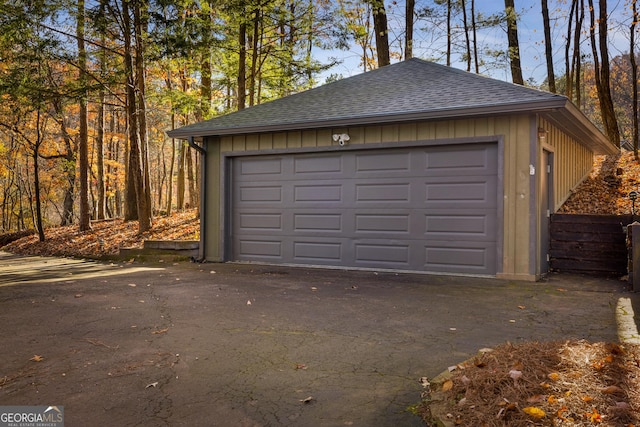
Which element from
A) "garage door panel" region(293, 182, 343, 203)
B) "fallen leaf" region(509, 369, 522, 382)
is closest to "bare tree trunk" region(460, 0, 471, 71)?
"garage door panel" region(293, 182, 343, 203)

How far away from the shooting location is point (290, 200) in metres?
9.02

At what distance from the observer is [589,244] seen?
7441 millimetres

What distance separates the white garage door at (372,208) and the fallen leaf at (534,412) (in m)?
5.44

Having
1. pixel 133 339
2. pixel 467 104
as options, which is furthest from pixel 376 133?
pixel 133 339

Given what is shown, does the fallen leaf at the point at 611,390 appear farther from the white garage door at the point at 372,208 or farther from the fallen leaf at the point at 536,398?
the white garage door at the point at 372,208

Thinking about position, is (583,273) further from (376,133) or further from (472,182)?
(376,133)

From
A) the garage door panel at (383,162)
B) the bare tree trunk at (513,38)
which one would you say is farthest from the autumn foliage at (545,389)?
the bare tree trunk at (513,38)

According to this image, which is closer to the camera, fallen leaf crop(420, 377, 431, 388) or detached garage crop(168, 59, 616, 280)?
fallen leaf crop(420, 377, 431, 388)

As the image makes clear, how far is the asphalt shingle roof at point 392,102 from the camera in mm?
6988

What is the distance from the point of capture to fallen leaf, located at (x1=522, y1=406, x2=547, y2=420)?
2.05 meters

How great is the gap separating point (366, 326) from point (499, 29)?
55.3ft

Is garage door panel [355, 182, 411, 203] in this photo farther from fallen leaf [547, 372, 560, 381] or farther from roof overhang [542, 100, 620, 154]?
fallen leaf [547, 372, 560, 381]

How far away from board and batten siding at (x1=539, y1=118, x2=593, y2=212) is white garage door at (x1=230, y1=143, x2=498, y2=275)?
1.58m

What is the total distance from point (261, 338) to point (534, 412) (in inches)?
94.8
